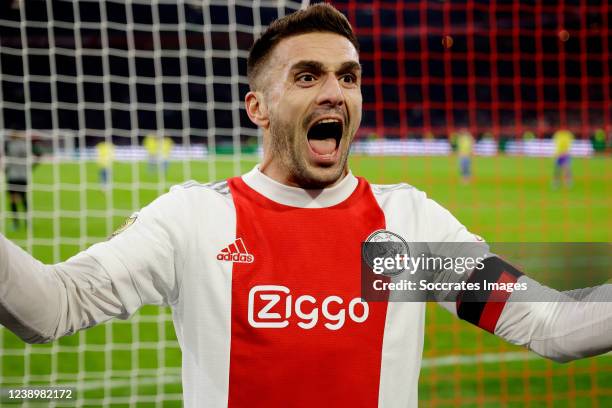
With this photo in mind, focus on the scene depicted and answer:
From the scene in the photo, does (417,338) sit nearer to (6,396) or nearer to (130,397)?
(6,396)

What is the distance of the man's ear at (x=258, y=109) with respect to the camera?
6.72 ft

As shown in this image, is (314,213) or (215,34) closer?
(314,213)

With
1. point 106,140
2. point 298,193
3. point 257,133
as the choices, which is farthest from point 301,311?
point 106,140

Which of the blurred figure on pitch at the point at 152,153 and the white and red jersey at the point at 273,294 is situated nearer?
the white and red jersey at the point at 273,294

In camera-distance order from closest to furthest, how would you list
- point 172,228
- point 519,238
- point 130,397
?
point 172,228, point 130,397, point 519,238

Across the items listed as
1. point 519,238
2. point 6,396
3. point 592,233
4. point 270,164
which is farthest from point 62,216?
point 270,164

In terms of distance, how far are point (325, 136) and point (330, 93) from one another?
190 millimetres

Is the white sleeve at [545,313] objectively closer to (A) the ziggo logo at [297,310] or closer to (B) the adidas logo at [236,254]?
(A) the ziggo logo at [297,310]

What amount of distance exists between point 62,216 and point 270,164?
10520 mm

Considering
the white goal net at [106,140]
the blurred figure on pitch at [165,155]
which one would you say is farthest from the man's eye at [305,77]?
the blurred figure on pitch at [165,155]

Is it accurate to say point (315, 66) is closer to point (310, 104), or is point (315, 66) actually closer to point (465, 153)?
point (310, 104)

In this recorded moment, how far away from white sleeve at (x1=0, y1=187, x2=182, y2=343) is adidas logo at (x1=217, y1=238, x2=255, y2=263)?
12cm

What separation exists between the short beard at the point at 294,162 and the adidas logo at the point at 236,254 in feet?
0.85

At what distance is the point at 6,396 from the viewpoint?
2.60m
